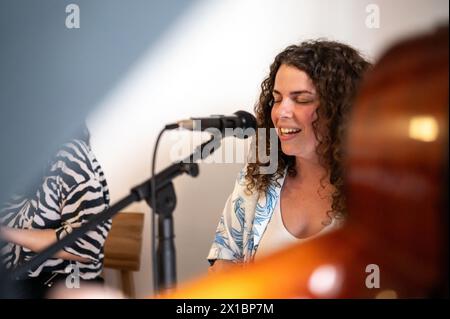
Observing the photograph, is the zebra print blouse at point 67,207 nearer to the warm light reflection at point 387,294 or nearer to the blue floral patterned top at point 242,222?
the blue floral patterned top at point 242,222

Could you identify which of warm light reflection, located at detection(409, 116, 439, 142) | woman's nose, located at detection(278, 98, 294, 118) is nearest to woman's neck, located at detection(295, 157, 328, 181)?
woman's nose, located at detection(278, 98, 294, 118)

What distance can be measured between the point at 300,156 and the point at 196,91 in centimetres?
30

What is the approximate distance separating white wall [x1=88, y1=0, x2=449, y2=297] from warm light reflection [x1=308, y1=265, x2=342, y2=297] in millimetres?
470

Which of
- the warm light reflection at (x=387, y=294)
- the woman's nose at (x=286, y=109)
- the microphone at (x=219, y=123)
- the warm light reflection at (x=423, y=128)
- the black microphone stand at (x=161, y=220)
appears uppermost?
the woman's nose at (x=286, y=109)

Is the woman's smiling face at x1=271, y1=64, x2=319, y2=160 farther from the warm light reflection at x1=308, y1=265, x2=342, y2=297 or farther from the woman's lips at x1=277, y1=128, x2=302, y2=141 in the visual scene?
the warm light reflection at x1=308, y1=265, x2=342, y2=297

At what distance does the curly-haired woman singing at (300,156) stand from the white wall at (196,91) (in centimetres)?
6

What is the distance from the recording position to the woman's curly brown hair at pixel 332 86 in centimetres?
102

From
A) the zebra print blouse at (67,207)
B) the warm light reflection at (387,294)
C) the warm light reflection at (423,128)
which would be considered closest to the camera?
the warm light reflection at (423,128)

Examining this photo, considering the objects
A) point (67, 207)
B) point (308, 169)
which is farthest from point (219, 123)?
point (67, 207)

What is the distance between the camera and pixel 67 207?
45.7 inches

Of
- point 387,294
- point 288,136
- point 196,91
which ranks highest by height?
point 196,91

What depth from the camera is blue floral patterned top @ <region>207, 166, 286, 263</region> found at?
107 centimetres

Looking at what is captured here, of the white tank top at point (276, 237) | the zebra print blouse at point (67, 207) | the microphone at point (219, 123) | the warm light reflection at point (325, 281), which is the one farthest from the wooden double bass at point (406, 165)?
the zebra print blouse at point (67, 207)

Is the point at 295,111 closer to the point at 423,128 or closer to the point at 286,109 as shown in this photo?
the point at 286,109
